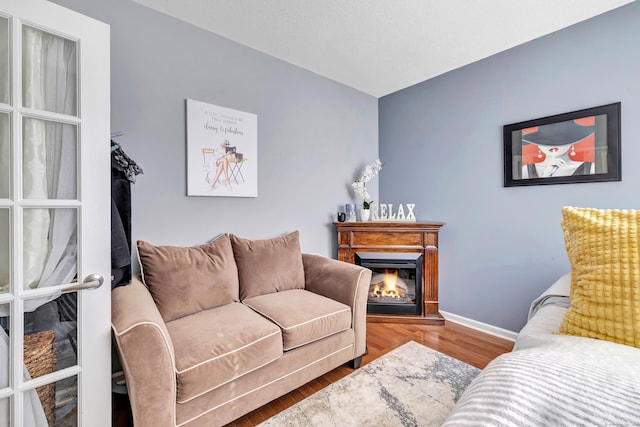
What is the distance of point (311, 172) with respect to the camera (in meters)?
2.85

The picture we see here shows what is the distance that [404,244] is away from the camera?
2.81m

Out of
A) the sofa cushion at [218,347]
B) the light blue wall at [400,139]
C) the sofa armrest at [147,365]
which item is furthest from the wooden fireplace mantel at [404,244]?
the sofa armrest at [147,365]

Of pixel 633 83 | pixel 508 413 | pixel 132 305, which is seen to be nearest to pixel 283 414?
pixel 132 305

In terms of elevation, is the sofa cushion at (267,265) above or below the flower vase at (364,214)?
below

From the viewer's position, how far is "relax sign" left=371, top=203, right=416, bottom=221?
305cm

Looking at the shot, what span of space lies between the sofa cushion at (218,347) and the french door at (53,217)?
12.6 inches

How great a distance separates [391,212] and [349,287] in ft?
4.98

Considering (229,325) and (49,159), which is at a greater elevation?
(49,159)

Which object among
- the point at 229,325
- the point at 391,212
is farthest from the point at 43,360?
the point at 391,212

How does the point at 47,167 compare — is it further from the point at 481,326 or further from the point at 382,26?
the point at 481,326

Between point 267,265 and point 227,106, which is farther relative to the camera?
point 227,106

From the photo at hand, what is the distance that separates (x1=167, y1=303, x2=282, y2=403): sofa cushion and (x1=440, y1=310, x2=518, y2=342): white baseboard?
2.03 m

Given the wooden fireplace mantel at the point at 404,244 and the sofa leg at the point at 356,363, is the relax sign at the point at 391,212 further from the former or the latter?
the sofa leg at the point at 356,363

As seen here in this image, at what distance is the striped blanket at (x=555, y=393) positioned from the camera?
19.2 inches
